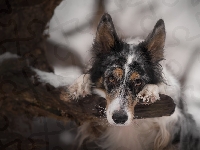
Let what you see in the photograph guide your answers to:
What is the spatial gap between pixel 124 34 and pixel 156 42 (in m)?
0.56

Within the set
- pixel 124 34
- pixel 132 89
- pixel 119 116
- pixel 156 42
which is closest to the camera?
pixel 119 116

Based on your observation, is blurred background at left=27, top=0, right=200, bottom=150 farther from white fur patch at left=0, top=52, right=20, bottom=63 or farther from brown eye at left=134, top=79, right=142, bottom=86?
brown eye at left=134, top=79, right=142, bottom=86

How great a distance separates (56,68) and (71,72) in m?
0.17

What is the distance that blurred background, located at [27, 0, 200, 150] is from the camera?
3053mm

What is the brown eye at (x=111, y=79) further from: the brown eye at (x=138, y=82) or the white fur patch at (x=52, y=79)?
the white fur patch at (x=52, y=79)

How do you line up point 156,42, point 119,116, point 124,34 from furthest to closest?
point 124,34, point 156,42, point 119,116

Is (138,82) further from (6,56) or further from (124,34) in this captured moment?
(6,56)

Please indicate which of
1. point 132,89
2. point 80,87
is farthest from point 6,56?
point 132,89

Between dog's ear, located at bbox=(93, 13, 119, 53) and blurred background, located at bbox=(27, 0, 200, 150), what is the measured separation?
221mm

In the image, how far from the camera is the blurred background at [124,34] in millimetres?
3053

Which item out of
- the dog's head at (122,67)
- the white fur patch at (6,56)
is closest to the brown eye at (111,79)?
the dog's head at (122,67)

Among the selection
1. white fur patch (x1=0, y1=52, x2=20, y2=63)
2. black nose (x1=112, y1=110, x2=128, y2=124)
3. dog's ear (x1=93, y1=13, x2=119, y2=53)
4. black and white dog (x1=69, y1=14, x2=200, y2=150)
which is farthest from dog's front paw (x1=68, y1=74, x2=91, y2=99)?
white fur patch (x1=0, y1=52, x2=20, y2=63)

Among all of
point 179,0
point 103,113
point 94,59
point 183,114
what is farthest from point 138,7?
point 103,113

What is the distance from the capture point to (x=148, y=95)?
2.47 m
